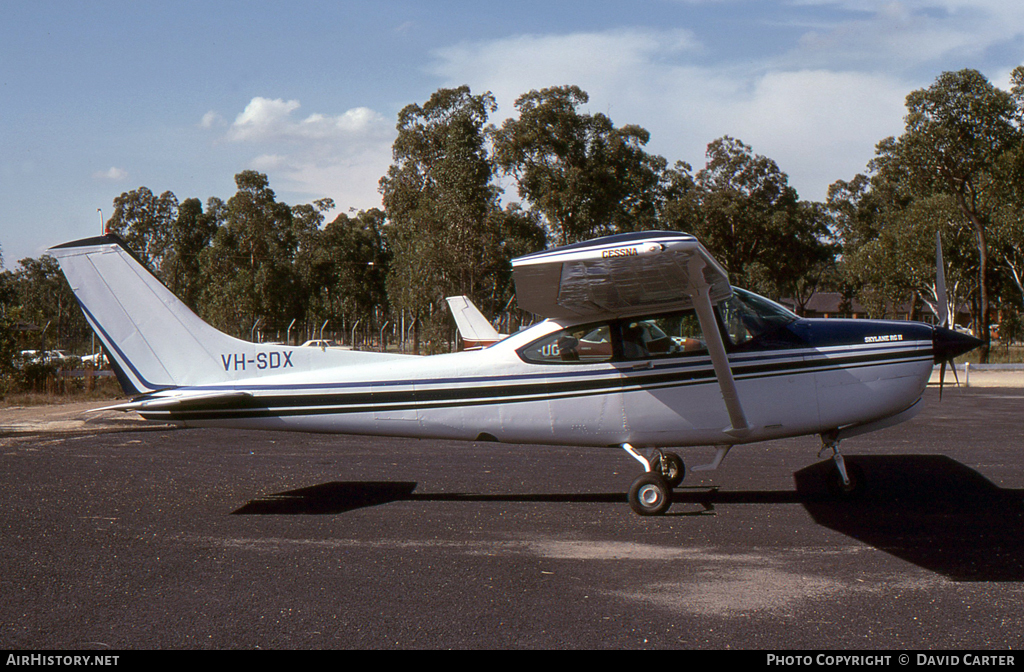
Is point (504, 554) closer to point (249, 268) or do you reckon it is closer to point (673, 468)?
point (673, 468)

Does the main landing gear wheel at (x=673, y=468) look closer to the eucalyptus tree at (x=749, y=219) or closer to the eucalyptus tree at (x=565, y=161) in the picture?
the eucalyptus tree at (x=565, y=161)

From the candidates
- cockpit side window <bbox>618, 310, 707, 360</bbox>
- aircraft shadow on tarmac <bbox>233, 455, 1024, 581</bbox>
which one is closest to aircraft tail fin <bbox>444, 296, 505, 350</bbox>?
aircraft shadow on tarmac <bbox>233, 455, 1024, 581</bbox>

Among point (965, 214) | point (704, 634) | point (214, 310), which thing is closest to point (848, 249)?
point (965, 214)

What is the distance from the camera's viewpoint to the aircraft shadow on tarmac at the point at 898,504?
5488 mm

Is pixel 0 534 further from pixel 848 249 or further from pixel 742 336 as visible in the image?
pixel 848 249

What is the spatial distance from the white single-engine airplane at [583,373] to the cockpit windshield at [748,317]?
1 centimetres

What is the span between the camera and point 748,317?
7219mm

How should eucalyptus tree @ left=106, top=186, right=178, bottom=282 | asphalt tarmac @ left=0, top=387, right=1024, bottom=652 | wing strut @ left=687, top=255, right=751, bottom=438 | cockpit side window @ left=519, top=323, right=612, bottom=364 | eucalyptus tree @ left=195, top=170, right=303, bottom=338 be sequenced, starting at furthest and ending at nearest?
eucalyptus tree @ left=106, top=186, right=178, bottom=282 < eucalyptus tree @ left=195, top=170, right=303, bottom=338 < cockpit side window @ left=519, top=323, right=612, bottom=364 < wing strut @ left=687, top=255, right=751, bottom=438 < asphalt tarmac @ left=0, top=387, right=1024, bottom=652

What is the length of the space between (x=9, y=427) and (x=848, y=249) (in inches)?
2317

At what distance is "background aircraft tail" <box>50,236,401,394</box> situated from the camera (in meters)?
7.53

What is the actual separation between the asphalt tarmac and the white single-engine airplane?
0.81 metres

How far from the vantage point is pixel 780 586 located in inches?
190

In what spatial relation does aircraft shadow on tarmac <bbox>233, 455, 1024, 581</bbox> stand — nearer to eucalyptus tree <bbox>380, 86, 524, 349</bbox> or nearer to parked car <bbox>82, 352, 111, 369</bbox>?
parked car <bbox>82, 352, 111, 369</bbox>

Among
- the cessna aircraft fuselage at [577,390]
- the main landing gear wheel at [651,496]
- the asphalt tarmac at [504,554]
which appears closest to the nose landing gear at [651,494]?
the main landing gear wheel at [651,496]
